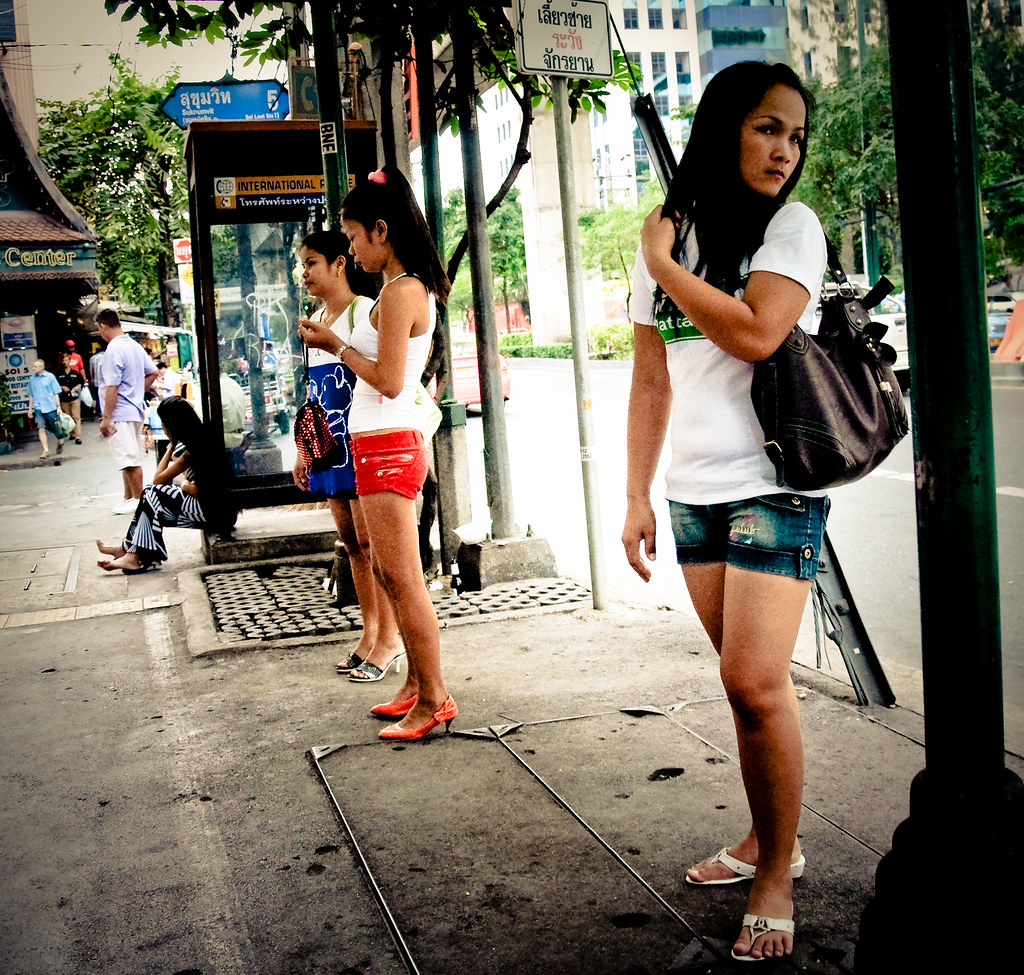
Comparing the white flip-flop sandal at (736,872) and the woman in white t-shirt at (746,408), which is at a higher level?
the woman in white t-shirt at (746,408)

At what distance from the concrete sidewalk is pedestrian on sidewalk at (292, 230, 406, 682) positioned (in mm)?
270

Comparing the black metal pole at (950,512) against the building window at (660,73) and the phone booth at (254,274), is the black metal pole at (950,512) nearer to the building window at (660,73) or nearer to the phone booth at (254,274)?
Answer: the phone booth at (254,274)

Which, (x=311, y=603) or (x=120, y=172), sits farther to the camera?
(x=120, y=172)

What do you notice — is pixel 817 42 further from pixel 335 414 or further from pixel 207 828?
pixel 207 828

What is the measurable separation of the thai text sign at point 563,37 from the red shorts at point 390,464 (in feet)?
7.16

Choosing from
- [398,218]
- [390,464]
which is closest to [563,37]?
[398,218]

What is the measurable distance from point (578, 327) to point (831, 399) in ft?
10.8

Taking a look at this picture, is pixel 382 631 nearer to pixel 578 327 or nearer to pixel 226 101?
pixel 578 327

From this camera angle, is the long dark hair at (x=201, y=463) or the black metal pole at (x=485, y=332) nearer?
the black metal pole at (x=485, y=332)

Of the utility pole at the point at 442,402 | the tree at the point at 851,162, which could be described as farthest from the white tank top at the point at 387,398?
the tree at the point at 851,162

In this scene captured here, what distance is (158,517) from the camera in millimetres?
8109

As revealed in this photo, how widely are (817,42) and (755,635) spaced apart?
488 inches

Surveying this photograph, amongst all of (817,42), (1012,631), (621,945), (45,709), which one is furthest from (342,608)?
(817,42)

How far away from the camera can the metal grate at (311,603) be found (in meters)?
5.89
